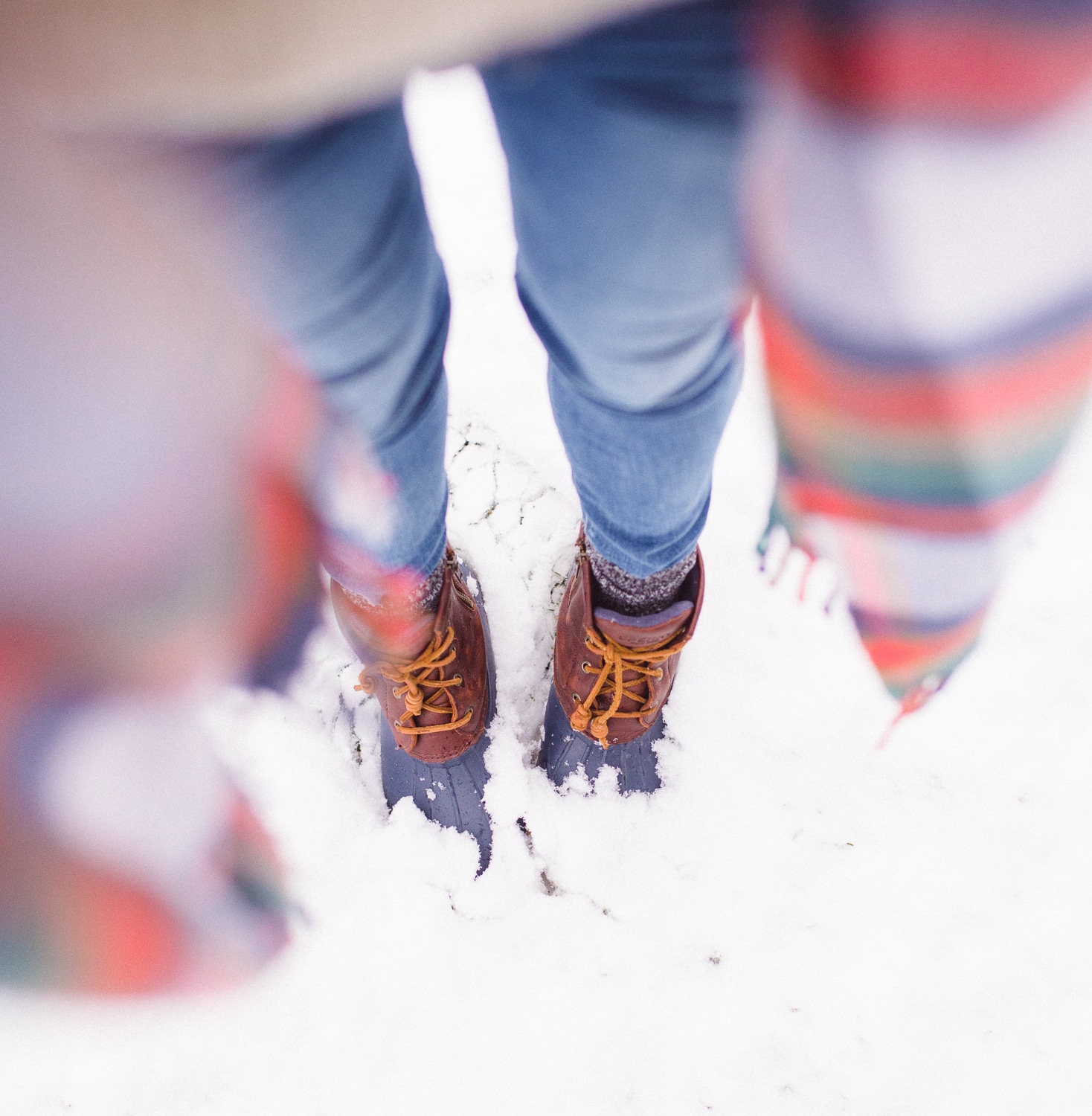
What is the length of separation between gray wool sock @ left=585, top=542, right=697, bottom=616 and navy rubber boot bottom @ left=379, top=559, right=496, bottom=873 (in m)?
0.22

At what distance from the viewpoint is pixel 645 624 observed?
0.68 meters

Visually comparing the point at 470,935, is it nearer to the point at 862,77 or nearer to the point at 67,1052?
the point at 67,1052

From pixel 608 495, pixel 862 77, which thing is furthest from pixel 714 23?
pixel 608 495

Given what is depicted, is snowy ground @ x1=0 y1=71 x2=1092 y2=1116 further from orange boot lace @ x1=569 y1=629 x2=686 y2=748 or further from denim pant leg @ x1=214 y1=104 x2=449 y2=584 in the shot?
denim pant leg @ x1=214 y1=104 x2=449 y2=584

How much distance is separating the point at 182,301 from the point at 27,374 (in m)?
0.06

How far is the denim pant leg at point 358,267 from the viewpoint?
324 mm

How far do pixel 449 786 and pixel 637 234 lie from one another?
661 mm

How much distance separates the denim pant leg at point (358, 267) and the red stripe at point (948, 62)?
0.20 m

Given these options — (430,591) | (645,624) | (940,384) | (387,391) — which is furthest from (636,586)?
(940,384)

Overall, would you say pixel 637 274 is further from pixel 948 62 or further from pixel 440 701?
pixel 440 701

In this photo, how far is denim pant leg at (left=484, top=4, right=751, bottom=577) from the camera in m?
0.29

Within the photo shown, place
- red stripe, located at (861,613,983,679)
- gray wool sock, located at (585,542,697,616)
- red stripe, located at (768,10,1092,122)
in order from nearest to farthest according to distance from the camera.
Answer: red stripe, located at (768,10,1092,122) → red stripe, located at (861,613,983,679) → gray wool sock, located at (585,542,697,616)

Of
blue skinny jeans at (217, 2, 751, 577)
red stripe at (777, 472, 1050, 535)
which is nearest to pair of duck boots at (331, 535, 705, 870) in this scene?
blue skinny jeans at (217, 2, 751, 577)

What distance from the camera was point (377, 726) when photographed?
0.95 metres
